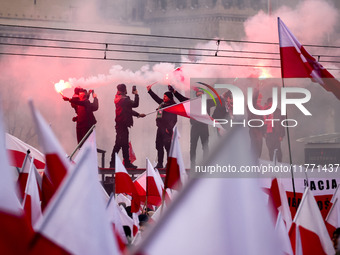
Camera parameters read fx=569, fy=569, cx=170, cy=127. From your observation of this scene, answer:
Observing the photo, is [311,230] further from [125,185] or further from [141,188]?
[141,188]

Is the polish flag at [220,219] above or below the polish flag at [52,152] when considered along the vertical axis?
below

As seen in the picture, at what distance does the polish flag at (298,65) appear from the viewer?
6141 millimetres

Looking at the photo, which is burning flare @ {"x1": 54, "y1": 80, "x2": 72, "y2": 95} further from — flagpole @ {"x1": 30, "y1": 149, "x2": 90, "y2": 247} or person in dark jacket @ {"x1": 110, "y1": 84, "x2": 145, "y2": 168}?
flagpole @ {"x1": 30, "y1": 149, "x2": 90, "y2": 247}

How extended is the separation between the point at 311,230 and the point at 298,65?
8.05 ft

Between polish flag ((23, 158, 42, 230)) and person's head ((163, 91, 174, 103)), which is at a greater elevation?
person's head ((163, 91, 174, 103))

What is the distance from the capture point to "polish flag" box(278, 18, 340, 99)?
6.14m

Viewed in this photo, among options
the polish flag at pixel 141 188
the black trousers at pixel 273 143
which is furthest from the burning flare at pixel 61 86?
the polish flag at pixel 141 188

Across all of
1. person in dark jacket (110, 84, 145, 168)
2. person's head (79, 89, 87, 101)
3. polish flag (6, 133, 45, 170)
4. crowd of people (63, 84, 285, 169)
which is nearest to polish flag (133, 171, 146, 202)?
polish flag (6, 133, 45, 170)

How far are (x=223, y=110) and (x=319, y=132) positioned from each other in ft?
23.9

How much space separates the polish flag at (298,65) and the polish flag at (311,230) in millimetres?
2046

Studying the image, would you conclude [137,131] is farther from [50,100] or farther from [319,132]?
[319,132]

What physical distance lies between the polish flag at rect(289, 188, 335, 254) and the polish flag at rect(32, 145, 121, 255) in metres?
2.51

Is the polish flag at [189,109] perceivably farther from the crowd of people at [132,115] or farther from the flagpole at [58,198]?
the crowd of people at [132,115]

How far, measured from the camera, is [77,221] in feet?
6.13
